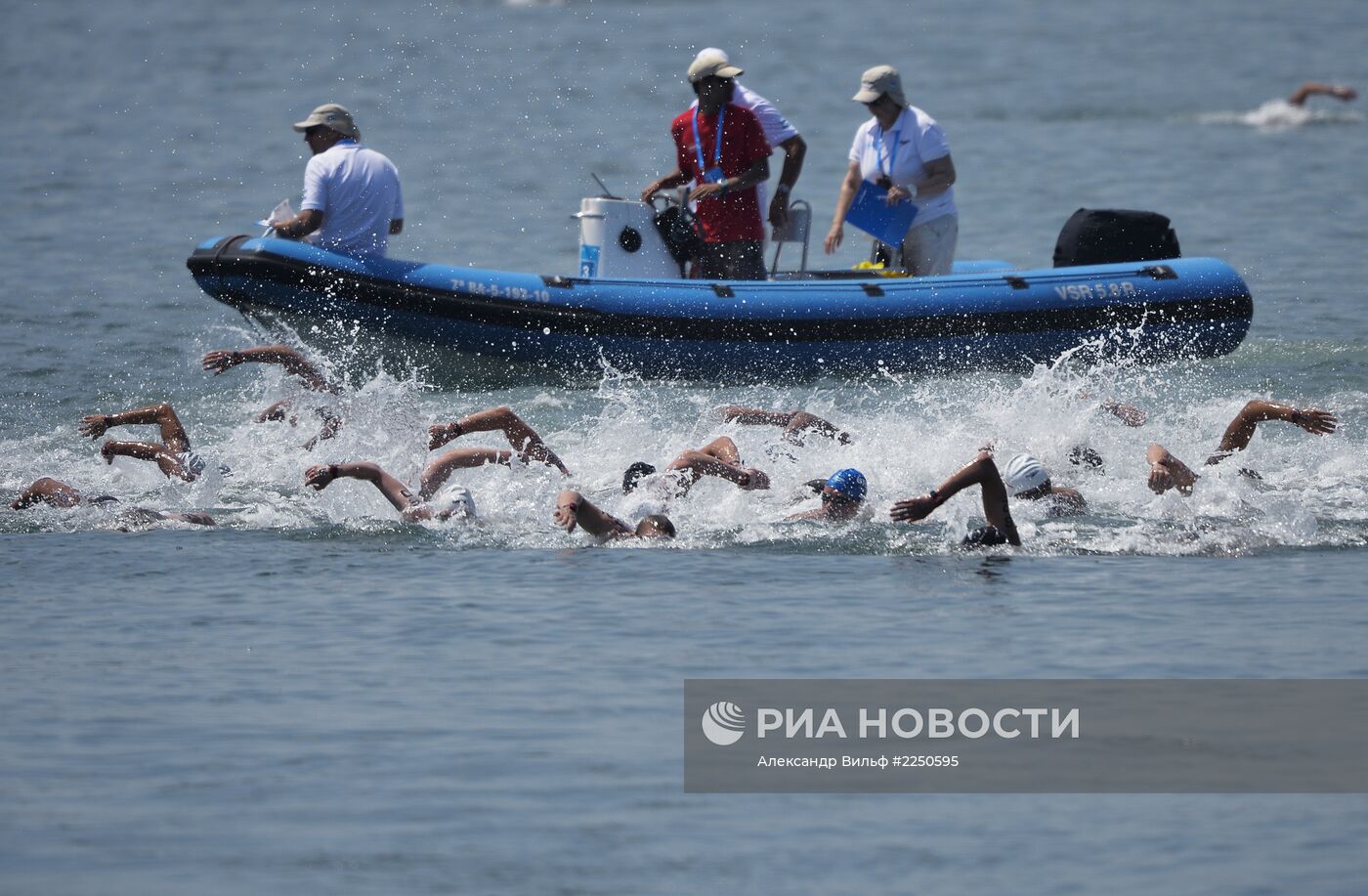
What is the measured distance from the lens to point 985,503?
370 inches

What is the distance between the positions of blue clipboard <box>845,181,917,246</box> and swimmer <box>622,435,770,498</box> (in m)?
3.01

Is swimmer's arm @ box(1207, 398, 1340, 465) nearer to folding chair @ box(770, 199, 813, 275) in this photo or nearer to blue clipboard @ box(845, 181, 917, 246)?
blue clipboard @ box(845, 181, 917, 246)

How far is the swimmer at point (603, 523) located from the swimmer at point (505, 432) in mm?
892

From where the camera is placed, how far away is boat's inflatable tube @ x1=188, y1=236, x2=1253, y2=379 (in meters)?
12.2

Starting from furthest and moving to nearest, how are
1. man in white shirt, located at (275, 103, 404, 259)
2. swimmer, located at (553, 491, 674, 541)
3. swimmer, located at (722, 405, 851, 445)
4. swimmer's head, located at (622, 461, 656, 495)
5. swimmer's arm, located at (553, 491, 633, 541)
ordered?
man in white shirt, located at (275, 103, 404, 259) < swimmer, located at (722, 405, 851, 445) < swimmer's head, located at (622, 461, 656, 495) < swimmer, located at (553, 491, 674, 541) < swimmer's arm, located at (553, 491, 633, 541)

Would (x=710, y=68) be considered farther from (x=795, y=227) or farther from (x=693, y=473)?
(x=693, y=473)

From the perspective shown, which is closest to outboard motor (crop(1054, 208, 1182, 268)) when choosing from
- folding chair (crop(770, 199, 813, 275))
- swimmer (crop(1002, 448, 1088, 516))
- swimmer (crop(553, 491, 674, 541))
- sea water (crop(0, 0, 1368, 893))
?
sea water (crop(0, 0, 1368, 893))

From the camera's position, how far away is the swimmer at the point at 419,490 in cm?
958

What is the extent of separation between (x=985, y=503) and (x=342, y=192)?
483 cm

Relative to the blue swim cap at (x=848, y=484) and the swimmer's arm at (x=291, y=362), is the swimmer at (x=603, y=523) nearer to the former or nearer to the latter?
the blue swim cap at (x=848, y=484)

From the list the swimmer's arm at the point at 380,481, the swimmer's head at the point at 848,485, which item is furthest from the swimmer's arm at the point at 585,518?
the swimmer's head at the point at 848,485

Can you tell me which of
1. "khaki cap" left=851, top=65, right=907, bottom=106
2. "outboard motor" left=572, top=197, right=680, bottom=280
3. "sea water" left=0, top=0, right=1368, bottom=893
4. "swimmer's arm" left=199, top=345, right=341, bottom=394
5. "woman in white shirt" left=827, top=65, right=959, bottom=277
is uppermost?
"khaki cap" left=851, top=65, right=907, bottom=106

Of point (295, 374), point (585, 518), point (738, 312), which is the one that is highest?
point (738, 312)

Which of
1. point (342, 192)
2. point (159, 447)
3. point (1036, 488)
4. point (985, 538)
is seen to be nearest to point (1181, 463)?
point (1036, 488)
